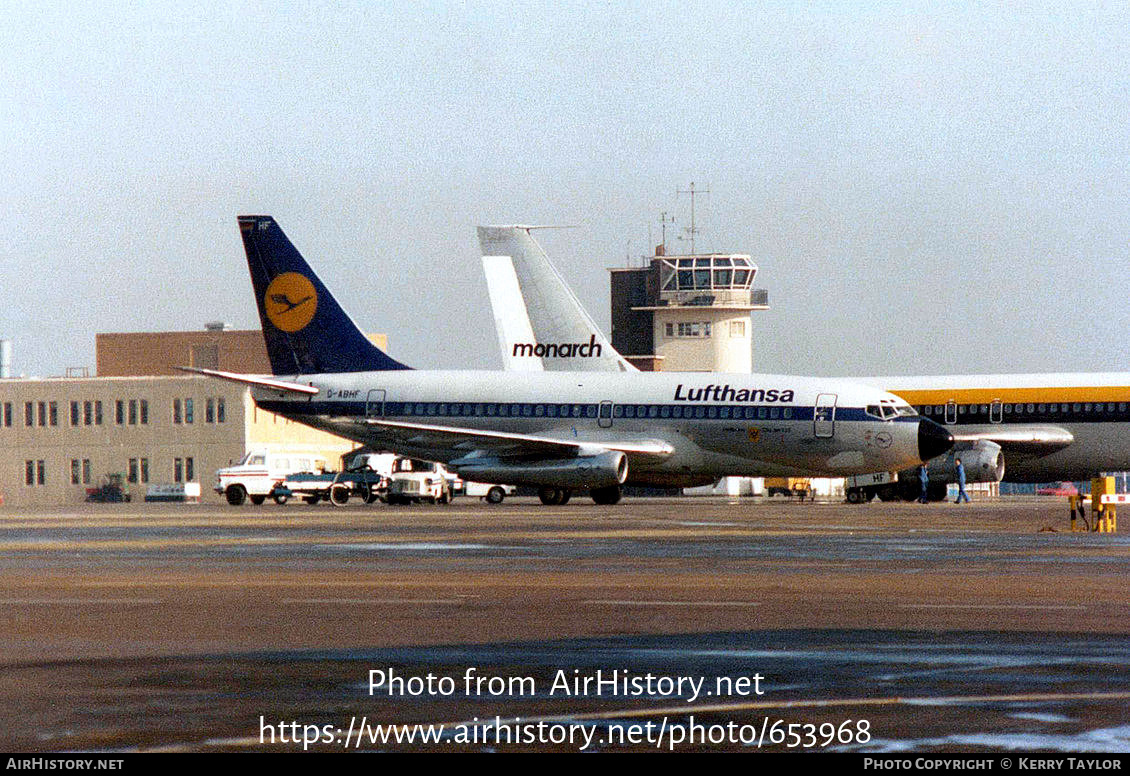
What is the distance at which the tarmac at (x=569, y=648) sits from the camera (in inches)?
373

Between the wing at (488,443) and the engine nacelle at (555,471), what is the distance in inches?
11.2

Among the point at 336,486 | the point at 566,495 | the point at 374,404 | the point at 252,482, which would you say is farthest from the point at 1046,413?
the point at 252,482

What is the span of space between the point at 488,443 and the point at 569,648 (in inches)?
1729

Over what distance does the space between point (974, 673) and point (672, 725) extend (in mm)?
3084

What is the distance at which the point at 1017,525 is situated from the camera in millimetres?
39000

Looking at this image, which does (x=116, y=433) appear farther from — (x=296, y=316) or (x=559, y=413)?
(x=559, y=413)

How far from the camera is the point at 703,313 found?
149 m

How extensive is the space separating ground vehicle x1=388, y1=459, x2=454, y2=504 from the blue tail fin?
728 centimetres

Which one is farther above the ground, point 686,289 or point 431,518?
point 686,289

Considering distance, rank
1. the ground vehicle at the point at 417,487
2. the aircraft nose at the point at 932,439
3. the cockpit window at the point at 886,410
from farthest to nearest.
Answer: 1. the ground vehicle at the point at 417,487
2. the cockpit window at the point at 886,410
3. the aircraft nose at the point at 932,439

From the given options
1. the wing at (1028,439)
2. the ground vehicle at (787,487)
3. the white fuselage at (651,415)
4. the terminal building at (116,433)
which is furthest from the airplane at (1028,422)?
the terminal building at (116,433)

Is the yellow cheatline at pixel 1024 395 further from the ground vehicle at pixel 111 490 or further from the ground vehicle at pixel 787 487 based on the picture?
the ground vehicle at pixel 111 490

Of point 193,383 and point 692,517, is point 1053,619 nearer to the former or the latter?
point 692,517

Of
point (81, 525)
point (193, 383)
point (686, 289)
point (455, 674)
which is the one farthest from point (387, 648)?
point (686, 289)
